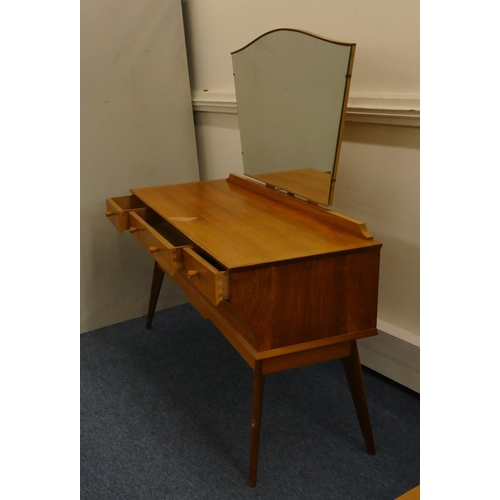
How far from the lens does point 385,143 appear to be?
6.70 feet

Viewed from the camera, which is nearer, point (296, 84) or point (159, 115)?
point (296, 84)

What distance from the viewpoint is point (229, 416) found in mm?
2090

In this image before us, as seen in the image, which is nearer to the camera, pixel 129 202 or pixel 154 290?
pixel 129 202

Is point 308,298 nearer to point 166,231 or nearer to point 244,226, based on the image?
point 244,226

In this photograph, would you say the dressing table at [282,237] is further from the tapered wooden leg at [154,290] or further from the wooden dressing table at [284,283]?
the tapered wooden leg at [154,290]

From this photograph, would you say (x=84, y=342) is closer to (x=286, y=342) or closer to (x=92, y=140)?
(x=92, y=140)

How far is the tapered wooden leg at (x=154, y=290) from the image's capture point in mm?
2694

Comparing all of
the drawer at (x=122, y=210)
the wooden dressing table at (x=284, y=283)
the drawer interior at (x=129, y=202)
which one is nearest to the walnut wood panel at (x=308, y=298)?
the wooden dressing table at (x=284, y=283)

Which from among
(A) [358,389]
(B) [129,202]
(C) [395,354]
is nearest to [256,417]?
(A) [358,389]

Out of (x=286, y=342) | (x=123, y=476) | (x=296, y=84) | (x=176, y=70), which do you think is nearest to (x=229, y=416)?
(x=123, y=476)

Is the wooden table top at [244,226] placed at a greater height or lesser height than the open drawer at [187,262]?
greater

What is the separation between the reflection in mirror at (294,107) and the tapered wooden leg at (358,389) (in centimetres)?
49

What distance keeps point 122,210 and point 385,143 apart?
0.99 m
